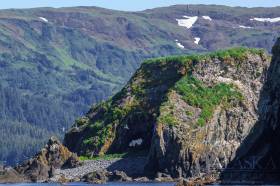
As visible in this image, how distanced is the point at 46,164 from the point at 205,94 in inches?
887

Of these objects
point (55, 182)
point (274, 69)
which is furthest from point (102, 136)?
point (274, 69)

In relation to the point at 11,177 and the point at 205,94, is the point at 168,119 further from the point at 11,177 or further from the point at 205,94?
the point at 11,177

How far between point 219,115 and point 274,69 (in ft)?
190

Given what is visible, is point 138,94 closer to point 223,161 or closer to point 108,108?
point 108,108

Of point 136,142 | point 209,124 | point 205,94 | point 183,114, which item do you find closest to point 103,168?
point 136,142

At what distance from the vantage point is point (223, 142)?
454ft

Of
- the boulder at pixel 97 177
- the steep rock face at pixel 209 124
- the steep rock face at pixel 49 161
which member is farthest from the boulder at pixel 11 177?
the steep rock face at pixel 209 124

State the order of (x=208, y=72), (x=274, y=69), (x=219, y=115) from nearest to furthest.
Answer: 1. (x=274, y=69)
2. (x=219, y=115)
3. (x=208, y=72)

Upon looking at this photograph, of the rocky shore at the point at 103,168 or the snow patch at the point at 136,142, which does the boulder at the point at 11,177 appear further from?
the snow patch at the point at 136,142

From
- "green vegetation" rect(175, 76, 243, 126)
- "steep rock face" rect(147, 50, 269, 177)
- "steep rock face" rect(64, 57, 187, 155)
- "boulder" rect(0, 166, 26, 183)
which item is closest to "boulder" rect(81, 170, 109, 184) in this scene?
"steep rock face" rect(147, 50, 269, 177)

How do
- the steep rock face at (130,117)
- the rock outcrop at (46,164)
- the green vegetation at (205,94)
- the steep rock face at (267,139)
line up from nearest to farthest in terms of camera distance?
the steep rock face at (267,139) < the green vegetation at (205,94) < the rock outcrop at (46,164) < the steep rock face at (130,117)

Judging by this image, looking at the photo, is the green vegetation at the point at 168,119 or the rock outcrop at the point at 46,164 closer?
the green vegetation at the point at 168,119

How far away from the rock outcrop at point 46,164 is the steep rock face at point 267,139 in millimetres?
63859

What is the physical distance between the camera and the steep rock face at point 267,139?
264 ft
